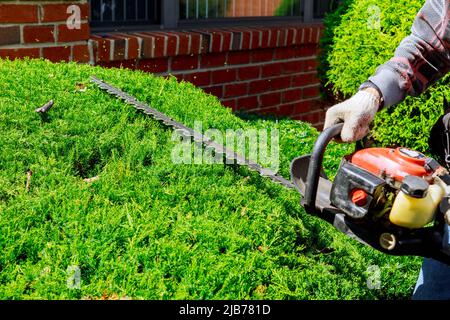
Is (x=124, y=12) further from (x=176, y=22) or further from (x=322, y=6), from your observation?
(x=322, y=6)

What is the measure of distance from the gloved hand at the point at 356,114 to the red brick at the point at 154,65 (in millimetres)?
3251

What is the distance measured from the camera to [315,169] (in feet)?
6.49

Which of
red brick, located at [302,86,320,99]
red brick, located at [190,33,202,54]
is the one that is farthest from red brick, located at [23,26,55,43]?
red brick, located at [302,86,320,99]

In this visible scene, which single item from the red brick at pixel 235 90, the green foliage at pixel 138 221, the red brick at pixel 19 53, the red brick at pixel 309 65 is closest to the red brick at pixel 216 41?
the red brick at pixel 235 90

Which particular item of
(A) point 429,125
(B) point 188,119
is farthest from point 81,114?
(A) point 429,125

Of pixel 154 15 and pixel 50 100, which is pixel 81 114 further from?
pixel 154 15

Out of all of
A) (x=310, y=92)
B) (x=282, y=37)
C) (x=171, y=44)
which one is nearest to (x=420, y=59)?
(x=171, y=44)

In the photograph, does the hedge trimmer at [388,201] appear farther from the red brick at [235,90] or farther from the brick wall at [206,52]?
the red brick at [235,90]

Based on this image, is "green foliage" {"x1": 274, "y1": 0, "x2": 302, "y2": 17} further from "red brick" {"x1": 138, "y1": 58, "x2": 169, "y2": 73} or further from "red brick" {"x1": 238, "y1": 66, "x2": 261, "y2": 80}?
"red brick" {"x1": 138, "y1": 58, "x2": 169, "y2": 73}

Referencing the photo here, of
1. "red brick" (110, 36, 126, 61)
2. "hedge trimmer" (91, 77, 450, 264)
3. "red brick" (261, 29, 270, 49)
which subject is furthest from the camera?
"red brick" (261, 29, 270, 49)

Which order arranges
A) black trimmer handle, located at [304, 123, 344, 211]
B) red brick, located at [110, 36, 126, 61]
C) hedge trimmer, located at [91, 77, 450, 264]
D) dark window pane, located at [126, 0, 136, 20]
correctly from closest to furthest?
hedge trimmer, located at [91, 77, 450, 264] → black trimmer handle, located at [304, 123, 344, 211] → red brick, located at [110, 36, 126, 61] → dark window pane, located at [126, 0, 136, 20]

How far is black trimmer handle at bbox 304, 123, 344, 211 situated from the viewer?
77.8 inches

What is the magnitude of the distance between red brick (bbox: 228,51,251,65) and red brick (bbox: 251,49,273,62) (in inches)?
3.3

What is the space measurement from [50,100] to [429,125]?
266 centimetres
